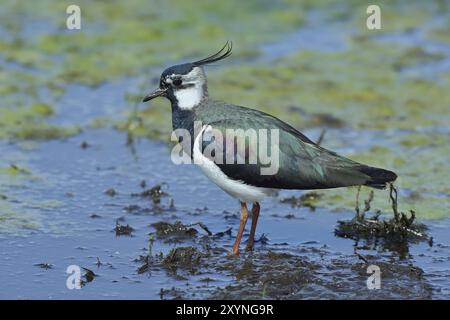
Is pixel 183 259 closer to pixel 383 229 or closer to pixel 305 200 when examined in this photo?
pixel 383 229

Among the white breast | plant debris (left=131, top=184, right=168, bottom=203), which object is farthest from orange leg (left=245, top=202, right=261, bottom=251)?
plant debris (left=131, top=184, right=168, bottom=203)

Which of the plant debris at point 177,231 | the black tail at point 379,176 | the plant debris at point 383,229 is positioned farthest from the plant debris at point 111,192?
the black tail at point 379,176

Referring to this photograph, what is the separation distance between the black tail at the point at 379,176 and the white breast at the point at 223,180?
734 mm

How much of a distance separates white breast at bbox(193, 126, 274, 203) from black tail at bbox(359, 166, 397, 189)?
28.9 inches

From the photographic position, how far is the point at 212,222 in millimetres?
7902

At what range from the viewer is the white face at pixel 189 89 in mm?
7398

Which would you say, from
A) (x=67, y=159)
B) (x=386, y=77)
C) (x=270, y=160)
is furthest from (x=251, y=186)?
(x=386, y=77)

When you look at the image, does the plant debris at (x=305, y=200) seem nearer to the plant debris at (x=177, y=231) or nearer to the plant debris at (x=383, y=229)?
the plant debris at (x=383, y=229)

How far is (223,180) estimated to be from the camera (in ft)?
23.0

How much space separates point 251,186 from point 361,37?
6.01 meters

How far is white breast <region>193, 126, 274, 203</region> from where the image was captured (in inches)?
274

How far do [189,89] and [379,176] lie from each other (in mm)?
1613
